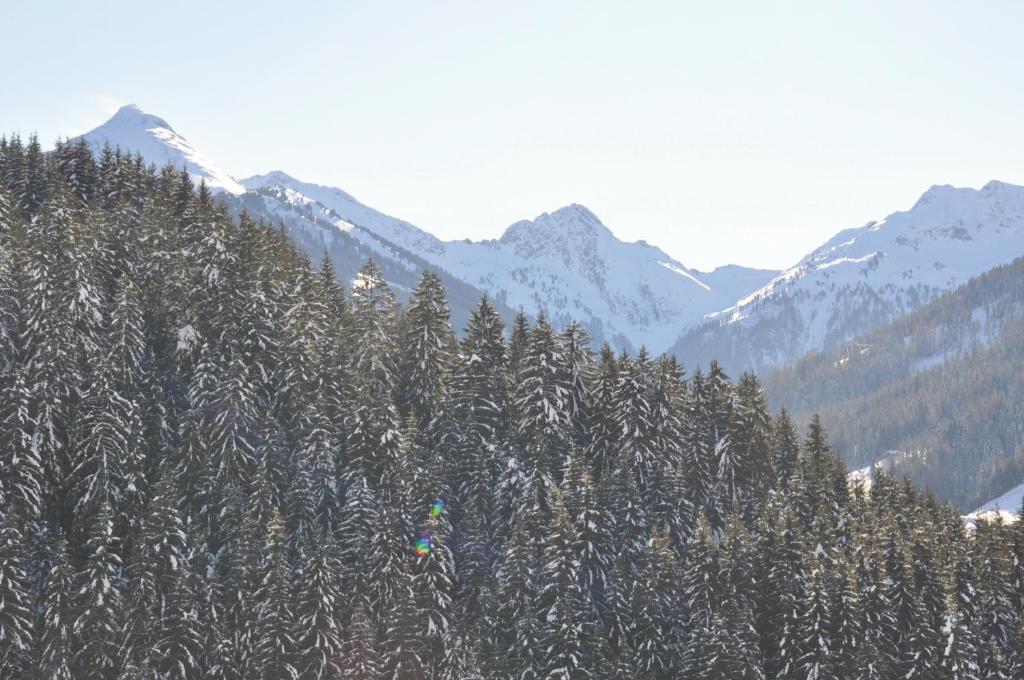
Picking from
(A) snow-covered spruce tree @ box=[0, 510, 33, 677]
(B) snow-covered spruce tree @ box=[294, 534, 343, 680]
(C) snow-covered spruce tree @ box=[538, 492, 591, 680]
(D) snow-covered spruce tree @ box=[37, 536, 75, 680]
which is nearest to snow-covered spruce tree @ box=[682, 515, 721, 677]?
(C) snow-covered spruce tree @ box=[538, 492, 591, 680]

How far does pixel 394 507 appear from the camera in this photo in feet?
218

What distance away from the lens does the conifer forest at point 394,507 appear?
57.9 m

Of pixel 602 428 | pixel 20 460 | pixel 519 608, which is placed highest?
pixel 602 428

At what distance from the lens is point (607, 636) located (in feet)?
214

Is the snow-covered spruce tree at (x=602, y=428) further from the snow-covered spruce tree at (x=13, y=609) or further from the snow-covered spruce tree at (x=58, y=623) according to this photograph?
the snow-covered spruce tree at (x=13, y=609)

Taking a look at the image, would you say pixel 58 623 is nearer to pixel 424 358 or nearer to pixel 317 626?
pixel 317 626

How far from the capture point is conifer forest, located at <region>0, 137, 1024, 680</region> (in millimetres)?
57906

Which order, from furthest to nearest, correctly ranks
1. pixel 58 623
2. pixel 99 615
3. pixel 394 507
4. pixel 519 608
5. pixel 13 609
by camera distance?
pixel 394 507 → pixel 519 608 → pixel 99 615 → pixel 58 623 → pixel 13 609

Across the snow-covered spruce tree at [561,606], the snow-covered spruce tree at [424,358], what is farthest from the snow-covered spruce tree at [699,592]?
the snow-covered spruce tree at [424,358]

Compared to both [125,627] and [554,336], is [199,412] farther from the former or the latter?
[554,336]

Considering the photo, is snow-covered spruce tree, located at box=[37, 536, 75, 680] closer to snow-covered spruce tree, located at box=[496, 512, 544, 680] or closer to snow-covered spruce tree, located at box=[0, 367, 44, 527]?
snow-covered spruce tree, located at box=[0, 367, 44, 527]

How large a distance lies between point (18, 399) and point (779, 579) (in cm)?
5367

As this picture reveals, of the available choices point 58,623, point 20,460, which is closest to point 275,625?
point 58,623

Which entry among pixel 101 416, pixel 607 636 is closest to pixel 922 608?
pixel 607 636
